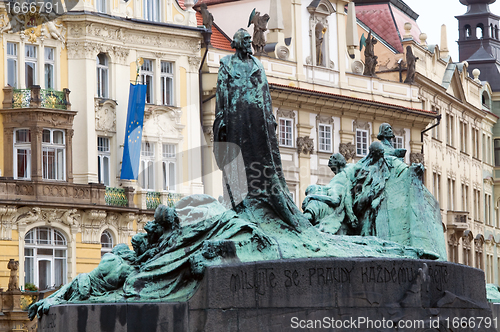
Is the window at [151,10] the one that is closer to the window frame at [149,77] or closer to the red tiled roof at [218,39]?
the window frame at [149,77]

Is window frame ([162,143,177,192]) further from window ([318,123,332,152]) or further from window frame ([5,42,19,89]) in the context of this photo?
window ([318,123,332,152])

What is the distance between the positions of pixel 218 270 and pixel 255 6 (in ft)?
103

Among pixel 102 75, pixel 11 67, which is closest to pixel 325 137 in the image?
pixel 102 75

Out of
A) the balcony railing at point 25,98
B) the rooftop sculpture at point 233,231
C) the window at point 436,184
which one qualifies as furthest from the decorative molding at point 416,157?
the rooftop sculpture at point 233,231

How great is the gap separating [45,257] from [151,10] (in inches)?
307

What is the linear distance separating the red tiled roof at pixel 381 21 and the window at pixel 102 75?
16241mm

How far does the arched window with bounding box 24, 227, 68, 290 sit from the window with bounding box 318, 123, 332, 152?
1104 cm

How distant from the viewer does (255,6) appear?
43.2 meters

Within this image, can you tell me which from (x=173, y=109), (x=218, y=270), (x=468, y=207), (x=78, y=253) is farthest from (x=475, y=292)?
(x=468, y=207)

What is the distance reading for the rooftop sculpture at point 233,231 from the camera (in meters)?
12.9

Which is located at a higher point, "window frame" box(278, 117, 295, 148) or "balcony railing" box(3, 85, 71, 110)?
"balcony railing" box(3, 85, 71, 110)

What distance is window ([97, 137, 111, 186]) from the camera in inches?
1446

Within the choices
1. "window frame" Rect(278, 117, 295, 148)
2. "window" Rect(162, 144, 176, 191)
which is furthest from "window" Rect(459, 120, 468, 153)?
"window" Rect(162, 144, 176, 191)

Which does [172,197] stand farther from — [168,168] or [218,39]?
[218,39]
